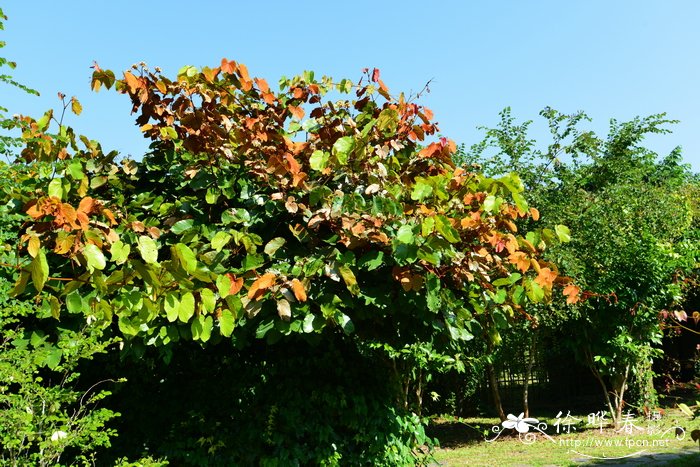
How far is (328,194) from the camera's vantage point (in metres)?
3.39

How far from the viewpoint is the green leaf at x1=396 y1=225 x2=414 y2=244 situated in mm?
2892

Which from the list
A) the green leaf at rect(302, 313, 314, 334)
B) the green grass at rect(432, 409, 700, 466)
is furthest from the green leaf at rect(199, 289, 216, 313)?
the green grass at rect(432, 409, 700, 466)

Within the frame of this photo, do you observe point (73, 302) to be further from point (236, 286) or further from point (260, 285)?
point (260, 285)

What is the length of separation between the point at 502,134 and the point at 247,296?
8.82 metres

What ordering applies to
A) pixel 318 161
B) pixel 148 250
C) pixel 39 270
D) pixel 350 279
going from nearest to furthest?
pixel 39 270, pixel 148 250, pixel 350 279, pixel 318 161

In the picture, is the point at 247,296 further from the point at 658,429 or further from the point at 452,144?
the point at 658,429

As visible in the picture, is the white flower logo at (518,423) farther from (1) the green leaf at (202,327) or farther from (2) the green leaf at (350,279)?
(1) the green leaf at (202,327)

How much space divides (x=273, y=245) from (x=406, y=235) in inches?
31.6

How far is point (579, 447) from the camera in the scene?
881cm

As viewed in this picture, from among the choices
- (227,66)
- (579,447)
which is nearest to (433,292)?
(227,66)

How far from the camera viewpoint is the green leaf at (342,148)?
131 inches

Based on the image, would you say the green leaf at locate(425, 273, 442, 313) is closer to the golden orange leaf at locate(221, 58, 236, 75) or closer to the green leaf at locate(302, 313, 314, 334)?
the green leaf at locate(302, 313, 314, 334)

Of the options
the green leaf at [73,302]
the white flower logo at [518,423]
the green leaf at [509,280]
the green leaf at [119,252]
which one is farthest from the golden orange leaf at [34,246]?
the white flower logo at [518,423]

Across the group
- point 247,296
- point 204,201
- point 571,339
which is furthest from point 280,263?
point 571,339
